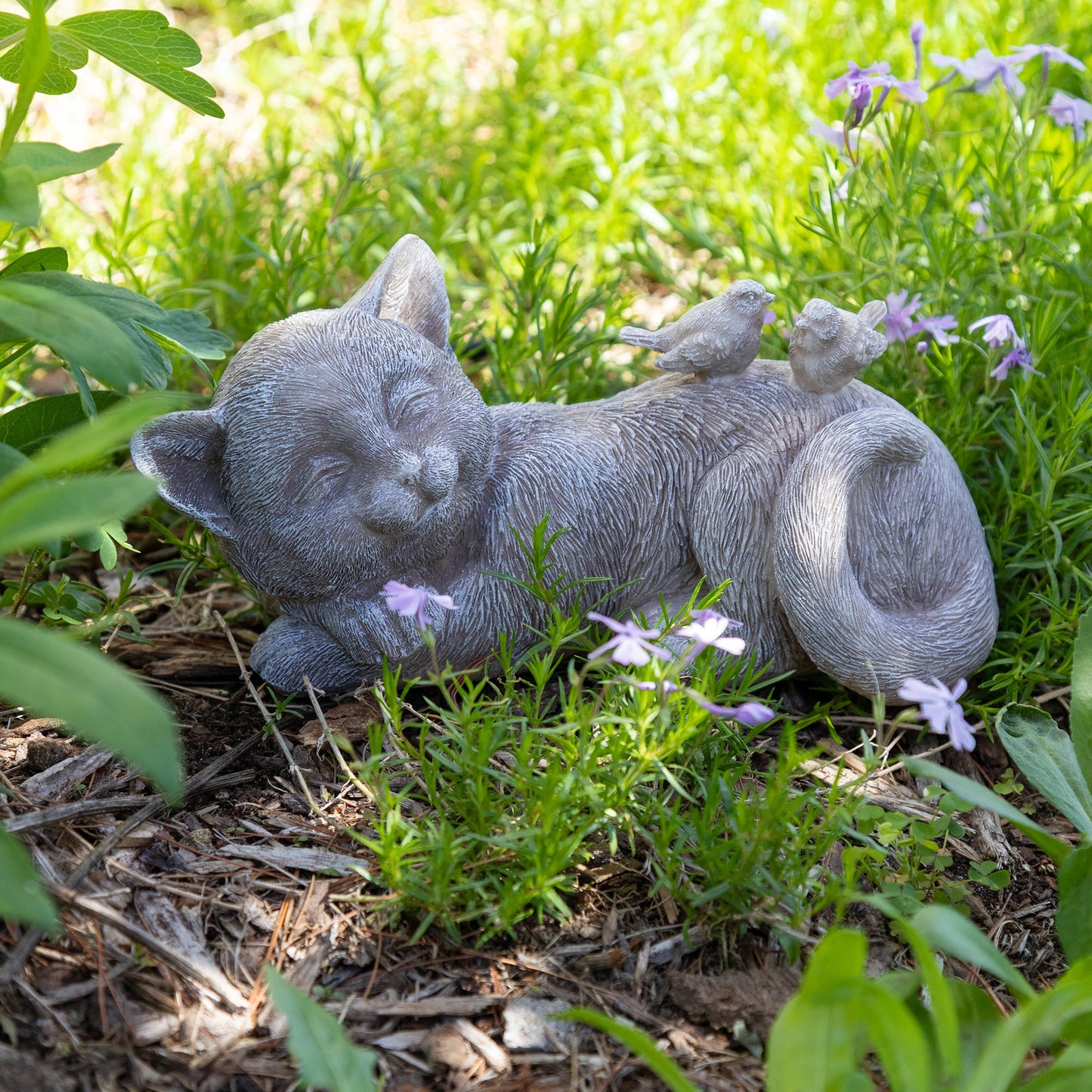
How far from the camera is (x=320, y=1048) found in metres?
1.48

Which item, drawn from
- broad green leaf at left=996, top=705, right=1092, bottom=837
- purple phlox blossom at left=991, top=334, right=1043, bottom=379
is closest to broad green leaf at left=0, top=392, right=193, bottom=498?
broad green leaf at left=996, top=705, right=1092, bottom=837

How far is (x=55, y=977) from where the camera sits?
168cm

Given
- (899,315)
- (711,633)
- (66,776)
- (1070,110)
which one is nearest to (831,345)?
(899,315)

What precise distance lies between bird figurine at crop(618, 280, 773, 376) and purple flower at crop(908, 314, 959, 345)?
537 millimetres

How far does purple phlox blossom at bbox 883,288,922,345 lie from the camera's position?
2633 millimetres

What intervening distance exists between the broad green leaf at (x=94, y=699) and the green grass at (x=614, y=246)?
1.74 ft

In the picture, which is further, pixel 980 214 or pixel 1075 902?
pixel 980 214

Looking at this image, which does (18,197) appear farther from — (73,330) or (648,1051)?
(648,1051)

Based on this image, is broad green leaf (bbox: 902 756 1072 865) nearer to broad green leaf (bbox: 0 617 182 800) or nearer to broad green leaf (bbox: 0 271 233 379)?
broad green leaf (bbox: 0 617 182 800)

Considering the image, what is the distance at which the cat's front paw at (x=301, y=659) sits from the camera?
2.26m

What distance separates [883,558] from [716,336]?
21.5 inches

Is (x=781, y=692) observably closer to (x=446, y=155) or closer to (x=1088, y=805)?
(x=1088, y=805)

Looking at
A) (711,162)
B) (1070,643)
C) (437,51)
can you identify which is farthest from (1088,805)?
(437,51)

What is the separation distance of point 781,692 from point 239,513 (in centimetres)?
118
